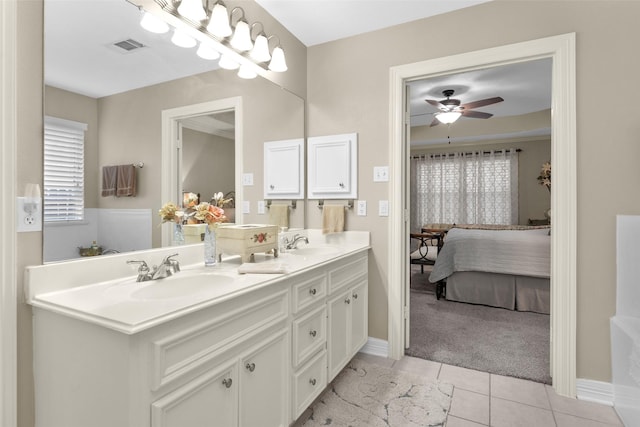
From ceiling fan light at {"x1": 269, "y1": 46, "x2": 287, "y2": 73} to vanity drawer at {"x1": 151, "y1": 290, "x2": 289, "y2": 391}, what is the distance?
163 cm

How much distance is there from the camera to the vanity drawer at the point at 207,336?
1.00 metres

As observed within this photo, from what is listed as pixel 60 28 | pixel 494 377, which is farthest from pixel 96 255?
pixel 494 377

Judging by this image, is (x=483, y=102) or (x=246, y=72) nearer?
(x=246, y=72)

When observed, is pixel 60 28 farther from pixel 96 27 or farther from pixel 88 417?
pixel 88 417

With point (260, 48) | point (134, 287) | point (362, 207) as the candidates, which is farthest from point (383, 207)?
point (134, 287)

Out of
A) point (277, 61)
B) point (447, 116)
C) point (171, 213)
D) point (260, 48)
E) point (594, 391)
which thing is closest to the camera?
point (171, 213)

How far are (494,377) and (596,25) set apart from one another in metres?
2.25

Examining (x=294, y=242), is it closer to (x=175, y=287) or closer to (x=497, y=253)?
(x=175, y=287)

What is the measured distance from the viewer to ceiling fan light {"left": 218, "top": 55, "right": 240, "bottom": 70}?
6.64 ft

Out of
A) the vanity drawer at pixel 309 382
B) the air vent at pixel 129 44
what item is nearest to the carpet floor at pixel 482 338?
the vanity drawer at pixel 309 382

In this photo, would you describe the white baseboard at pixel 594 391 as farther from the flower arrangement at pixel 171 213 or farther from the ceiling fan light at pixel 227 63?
the ceiling fan light at pixel 227 63

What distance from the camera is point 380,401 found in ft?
6.47

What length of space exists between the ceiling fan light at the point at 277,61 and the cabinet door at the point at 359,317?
1615 millimetres

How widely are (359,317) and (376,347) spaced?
359 mm
